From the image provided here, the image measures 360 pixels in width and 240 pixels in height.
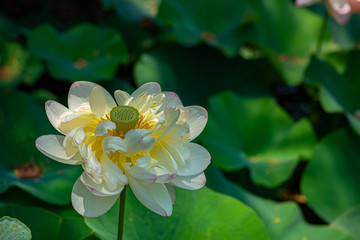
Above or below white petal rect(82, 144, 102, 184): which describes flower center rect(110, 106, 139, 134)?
above

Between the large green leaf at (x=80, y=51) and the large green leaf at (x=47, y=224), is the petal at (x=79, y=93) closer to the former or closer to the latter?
the large green leaf at (x=47, y=224)

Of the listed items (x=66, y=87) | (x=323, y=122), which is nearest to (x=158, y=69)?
(x=66, y=87)

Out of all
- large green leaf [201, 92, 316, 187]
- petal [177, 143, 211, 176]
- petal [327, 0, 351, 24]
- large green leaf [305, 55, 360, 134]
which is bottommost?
large green leaf [201, 92, 316, 187]

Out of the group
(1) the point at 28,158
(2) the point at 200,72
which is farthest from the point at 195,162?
(2) the point at 200,72

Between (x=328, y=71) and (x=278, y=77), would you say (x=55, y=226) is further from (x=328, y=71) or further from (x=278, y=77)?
(x=278, y=77)

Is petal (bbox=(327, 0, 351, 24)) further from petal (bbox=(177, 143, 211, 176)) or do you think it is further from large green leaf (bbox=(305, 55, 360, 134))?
petal (bbox=(177, 143, 211, 176))

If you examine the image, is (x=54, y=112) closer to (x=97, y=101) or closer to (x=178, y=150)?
(x=97, y=101)

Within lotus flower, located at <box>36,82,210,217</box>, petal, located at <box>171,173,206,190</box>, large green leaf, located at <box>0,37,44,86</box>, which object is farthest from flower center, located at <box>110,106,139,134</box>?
large green leaf, located at <box>0,37,44,86</box>
